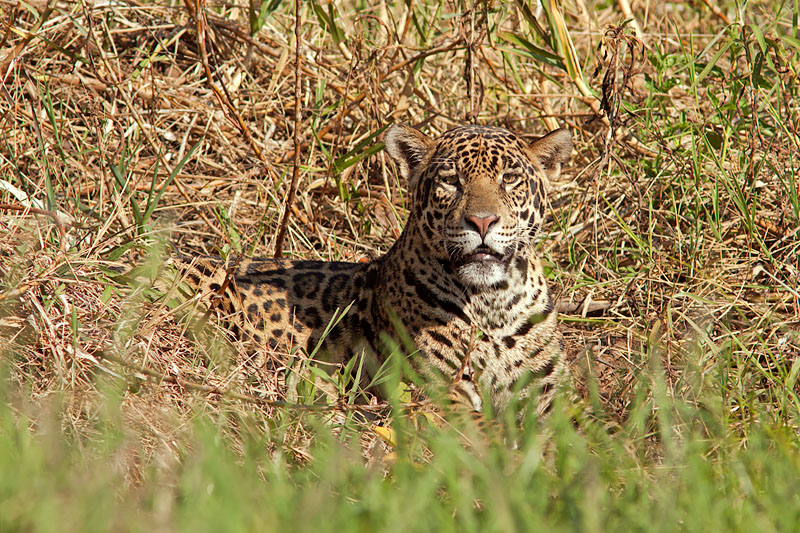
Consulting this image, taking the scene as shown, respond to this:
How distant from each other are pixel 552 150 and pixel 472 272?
969 millimetres

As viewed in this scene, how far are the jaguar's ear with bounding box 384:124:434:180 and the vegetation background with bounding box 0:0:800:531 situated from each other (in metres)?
0.66

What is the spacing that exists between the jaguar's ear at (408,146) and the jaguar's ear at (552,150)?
579mm

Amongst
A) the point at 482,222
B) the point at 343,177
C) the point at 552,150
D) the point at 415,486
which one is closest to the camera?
the point at 415,486

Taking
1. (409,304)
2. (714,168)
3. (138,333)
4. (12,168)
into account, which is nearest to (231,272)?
(138,333)

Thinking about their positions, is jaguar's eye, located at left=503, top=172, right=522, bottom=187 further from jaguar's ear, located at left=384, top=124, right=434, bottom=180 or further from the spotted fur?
jaguar's ear, located at left=384, top=124, right=434, bottom=180

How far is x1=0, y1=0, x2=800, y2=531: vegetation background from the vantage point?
2.94 metres

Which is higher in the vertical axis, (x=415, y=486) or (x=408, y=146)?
(x=408, y=146)

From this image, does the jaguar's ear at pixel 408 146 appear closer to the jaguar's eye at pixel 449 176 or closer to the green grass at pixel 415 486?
the jaguar's eye at pixel 449 176

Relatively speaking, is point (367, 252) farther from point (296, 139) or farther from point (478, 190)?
point (478, 190)

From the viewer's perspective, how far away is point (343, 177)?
6.77 m

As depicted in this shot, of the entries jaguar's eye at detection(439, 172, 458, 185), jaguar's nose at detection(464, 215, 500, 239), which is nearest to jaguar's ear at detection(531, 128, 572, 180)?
jaguar's eye at detection(439, 172, 458, 185)

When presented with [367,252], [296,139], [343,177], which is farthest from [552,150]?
[343,177]

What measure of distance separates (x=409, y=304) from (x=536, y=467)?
189 centimetres

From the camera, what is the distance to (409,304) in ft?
16.2
